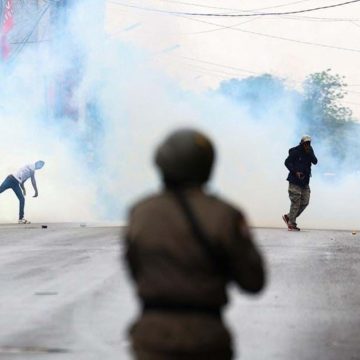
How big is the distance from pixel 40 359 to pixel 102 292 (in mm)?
2896

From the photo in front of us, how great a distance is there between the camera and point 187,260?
11.1 ft

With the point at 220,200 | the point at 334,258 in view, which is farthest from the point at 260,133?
the point at 220,200

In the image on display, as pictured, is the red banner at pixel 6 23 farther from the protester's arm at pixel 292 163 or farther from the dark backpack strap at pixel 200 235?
the dark backpack strap at pixel 200 235

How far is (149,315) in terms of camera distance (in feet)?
11.3

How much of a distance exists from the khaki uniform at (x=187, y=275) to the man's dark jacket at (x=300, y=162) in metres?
14.1

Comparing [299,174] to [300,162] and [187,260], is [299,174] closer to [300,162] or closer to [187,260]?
[300,162]

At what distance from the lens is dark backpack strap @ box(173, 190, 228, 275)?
339 cm

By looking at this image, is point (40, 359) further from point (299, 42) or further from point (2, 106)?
point (299, 42)

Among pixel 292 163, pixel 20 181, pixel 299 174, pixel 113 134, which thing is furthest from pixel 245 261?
pixel 113 134

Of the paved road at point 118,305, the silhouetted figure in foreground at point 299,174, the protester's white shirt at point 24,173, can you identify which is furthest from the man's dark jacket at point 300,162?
the protester's white shirt at point 24,173

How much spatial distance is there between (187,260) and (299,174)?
14551 millimetres

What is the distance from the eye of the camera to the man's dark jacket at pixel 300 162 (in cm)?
1752

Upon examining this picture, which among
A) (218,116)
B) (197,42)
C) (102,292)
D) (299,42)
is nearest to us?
(102,292)

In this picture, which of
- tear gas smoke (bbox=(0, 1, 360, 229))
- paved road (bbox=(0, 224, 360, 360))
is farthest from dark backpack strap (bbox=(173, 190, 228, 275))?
tear gas smoke (bbox=(0, 1, 360, 229))
